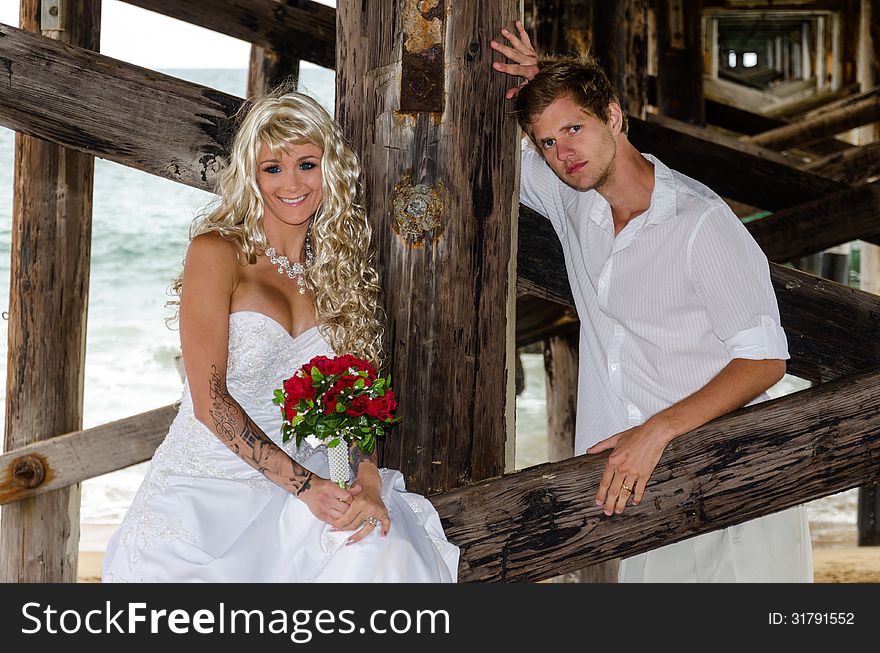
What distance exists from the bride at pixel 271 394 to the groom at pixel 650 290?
1.65 feet

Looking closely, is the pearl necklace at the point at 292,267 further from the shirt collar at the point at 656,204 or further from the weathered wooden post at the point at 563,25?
the weathered wooden post at the point at 563,25

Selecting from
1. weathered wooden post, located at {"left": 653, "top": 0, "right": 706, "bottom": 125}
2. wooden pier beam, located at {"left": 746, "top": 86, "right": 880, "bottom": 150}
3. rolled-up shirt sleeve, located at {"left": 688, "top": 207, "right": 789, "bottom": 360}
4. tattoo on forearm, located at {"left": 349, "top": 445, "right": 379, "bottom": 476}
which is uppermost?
weathered wooden post, located at {"left": 653, "top": 0, "right": 706, "bottom": 125}

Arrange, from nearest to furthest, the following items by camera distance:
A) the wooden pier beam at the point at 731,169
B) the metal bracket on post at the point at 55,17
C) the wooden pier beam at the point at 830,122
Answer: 1. the wooden pier beam at the point at 731,169
2. the metal bracket on post at the point at 55,17
3. the wooden pier beam at the point at 830,122

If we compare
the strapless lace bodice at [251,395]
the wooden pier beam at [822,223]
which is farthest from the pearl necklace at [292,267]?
the wooden pier beam at [822,223]

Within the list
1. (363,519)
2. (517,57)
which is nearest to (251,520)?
(363,519)

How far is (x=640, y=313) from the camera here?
2.46m

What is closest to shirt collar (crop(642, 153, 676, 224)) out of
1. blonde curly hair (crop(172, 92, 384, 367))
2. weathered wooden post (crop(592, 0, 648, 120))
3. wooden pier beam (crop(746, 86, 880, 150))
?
blonde curly hair (crop(172, 92, 384, 367))

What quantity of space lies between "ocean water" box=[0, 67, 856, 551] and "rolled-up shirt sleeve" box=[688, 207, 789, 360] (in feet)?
42.8

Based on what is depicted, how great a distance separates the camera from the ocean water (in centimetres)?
1650

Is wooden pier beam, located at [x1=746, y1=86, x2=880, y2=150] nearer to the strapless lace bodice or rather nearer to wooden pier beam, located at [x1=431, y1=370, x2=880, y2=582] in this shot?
wooden pier beam, located at [x1=431, y1=370, x2=880, y2=582]

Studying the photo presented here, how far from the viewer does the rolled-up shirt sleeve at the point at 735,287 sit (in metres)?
2.28

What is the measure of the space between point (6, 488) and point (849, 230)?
367 centimetres
